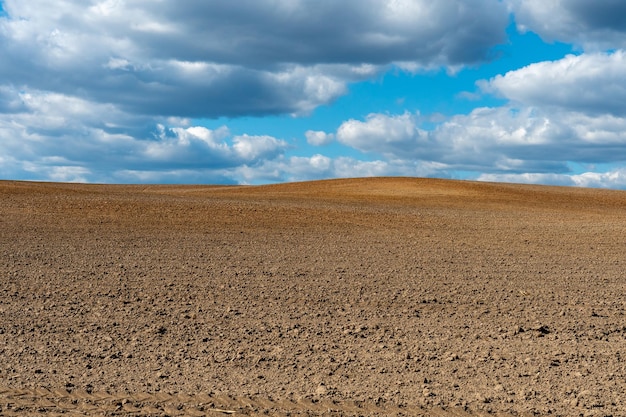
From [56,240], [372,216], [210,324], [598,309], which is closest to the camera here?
[210,324]

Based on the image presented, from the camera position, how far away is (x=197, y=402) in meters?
6.05

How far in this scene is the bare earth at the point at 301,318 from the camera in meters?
6.29

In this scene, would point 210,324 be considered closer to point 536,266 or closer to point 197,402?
point 197,402

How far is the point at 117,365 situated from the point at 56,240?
9.08 meters

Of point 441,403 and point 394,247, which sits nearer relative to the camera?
point 441,403

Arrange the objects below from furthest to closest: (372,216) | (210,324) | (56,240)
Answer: (372,216)
(56,240)
(210,324)

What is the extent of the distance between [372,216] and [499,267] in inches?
324

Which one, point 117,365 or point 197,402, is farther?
point 117,365

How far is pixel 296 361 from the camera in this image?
24.1ft

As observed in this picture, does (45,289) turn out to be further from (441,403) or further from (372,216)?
(372,216)

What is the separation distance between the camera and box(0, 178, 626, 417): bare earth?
6.29 meters

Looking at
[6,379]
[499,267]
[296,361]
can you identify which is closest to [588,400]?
[296,361]

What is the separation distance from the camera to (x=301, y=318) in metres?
9.22

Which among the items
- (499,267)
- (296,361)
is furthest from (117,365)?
(499,267)
